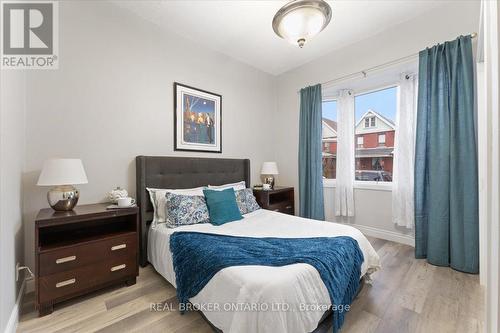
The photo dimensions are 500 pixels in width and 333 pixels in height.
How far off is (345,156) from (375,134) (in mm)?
551

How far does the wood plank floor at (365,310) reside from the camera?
4.84ft

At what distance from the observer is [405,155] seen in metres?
2.90

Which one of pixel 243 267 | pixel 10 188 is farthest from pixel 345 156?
pixel 10 188

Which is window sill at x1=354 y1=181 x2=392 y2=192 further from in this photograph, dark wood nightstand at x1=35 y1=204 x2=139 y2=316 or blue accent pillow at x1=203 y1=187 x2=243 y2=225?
dark wood nightstand at x1=35 y1=204 x2=139 y2=316

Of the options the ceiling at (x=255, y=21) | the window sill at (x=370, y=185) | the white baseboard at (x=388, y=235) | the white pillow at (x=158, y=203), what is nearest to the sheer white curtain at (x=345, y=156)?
the window sill at (x=370, y=185)

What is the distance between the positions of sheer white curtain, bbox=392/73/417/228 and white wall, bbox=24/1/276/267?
272 cm

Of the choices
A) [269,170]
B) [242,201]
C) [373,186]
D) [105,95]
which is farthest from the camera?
[269,170]

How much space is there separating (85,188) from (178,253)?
50.1 inches

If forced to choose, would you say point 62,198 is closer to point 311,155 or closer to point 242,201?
point 242,201

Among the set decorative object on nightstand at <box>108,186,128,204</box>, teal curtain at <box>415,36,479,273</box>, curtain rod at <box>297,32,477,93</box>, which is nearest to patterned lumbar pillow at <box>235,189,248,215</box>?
decorative object on nightstand at <box>108,186,128,204</box>

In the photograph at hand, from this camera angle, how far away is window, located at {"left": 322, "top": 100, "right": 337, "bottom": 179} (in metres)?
3.71

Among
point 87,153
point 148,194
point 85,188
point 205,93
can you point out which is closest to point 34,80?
point 87,153

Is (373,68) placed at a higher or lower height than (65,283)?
higher

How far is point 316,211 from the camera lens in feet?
11.4
